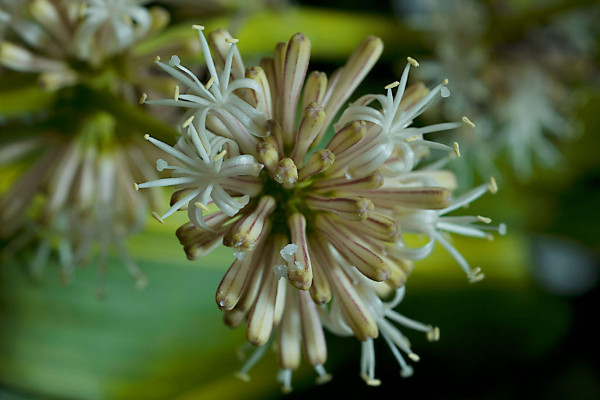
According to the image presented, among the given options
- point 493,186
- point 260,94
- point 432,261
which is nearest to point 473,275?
point 493,186

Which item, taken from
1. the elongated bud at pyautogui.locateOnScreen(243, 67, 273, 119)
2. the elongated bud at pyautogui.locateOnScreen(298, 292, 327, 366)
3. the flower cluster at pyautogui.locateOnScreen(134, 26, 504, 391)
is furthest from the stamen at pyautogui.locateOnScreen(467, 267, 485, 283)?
the elongated bud at pyautogui.locateOnScreen(243, 67, 273, 119)

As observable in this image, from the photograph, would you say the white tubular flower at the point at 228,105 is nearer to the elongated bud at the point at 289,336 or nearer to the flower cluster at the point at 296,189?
the flower cluster at the point at 296,189

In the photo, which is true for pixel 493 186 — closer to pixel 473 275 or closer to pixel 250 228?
pixel 473 275

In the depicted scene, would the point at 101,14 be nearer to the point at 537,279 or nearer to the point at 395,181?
the point at 395,181

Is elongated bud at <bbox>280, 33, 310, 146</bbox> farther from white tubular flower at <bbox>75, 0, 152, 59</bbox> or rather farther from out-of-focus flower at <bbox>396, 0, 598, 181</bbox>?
out-of-focus flower at <bbox>396, 0, 598, 181</bbox>

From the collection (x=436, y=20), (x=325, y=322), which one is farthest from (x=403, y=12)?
(x=325, y=322)

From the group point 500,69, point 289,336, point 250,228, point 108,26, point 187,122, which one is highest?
point 500,69
